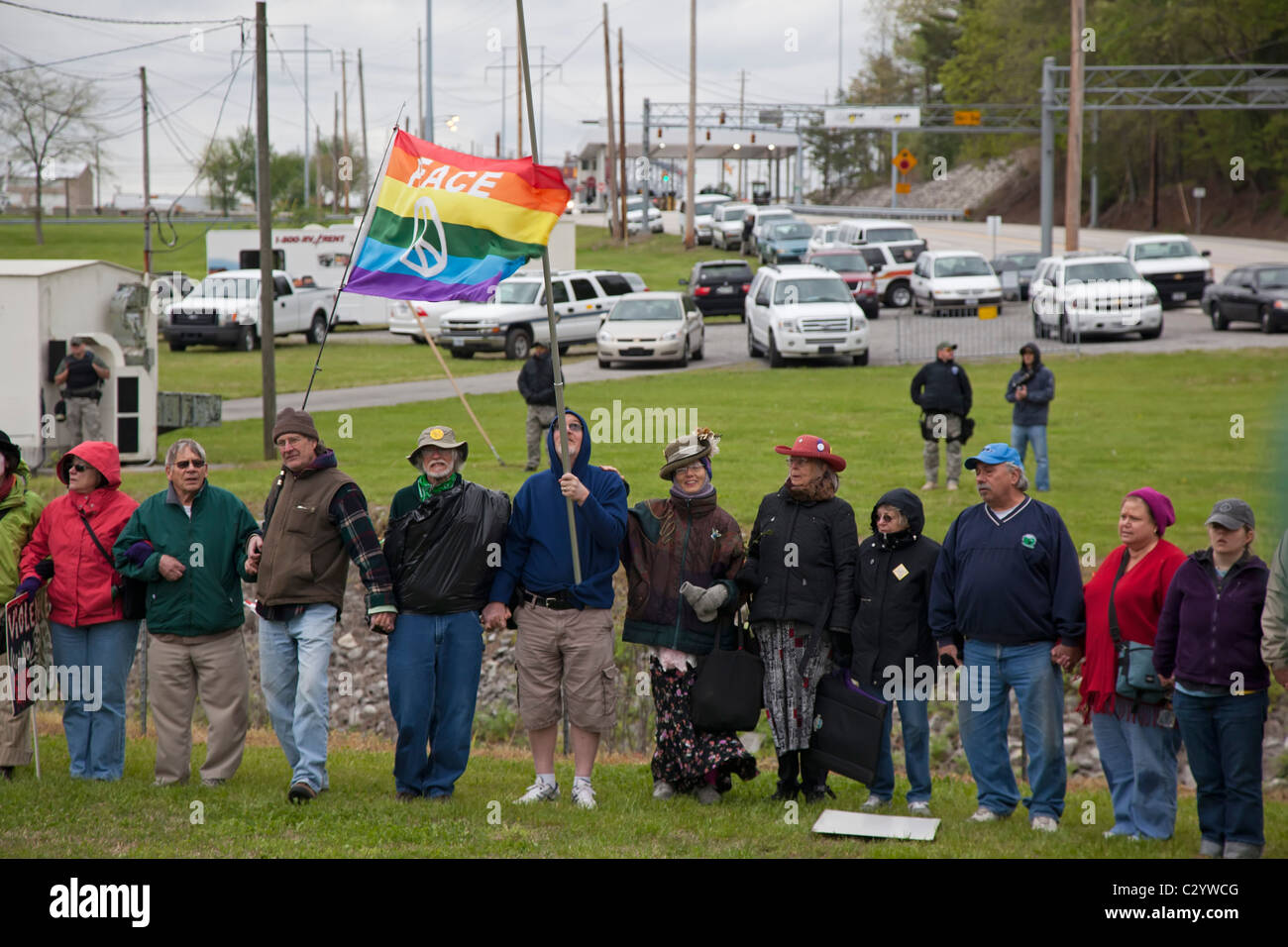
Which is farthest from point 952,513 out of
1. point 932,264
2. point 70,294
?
point 932,264

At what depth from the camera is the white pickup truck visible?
33.8 m

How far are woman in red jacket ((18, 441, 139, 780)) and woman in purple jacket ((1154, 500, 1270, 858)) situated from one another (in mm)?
5402

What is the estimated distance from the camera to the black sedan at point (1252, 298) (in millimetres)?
29266

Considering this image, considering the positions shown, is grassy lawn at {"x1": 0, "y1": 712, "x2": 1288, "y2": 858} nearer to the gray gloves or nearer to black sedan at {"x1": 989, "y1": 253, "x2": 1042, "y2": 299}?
the gray gloves

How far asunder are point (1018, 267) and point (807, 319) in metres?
15.2

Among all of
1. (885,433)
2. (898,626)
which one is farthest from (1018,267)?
(898,626)

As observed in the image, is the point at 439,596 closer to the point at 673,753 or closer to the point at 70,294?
the point at 673,753

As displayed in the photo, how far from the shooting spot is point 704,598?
7.18m

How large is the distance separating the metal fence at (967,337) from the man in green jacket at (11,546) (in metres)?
21.6

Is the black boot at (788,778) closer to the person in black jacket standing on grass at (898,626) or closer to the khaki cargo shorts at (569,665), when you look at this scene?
the person in black jacket standing on grass at (898,626)

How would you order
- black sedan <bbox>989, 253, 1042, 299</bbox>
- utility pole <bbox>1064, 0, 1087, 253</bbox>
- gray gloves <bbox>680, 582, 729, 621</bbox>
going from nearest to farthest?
1. gray gloves <bbox>680, 582, 729, 621</bbox>
2. black sedan <bbox>989, 253, 1042, 299</bbox>
3. utility pole <bbox>1064, 0, 1087, 253</bbox>

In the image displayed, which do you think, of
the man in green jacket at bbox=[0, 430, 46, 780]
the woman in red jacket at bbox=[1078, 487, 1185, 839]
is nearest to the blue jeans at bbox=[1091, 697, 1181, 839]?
the woman in red jacket at bbox=[1078, 487, 1185, 839]

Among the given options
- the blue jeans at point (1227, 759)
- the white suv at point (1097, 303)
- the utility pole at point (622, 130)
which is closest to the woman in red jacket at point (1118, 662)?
the blue jeans at point (1227, 759)
